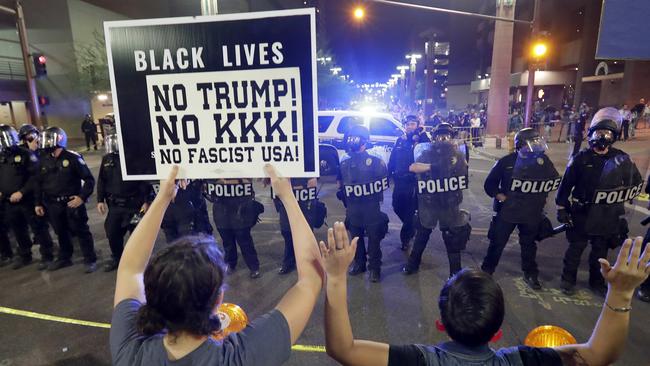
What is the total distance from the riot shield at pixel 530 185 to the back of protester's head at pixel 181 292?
4515 mm

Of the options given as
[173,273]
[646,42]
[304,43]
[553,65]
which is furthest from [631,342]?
[553,65]

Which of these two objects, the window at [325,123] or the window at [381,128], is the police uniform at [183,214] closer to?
the window at [325,123]

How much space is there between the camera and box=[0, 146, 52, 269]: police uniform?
582 cm

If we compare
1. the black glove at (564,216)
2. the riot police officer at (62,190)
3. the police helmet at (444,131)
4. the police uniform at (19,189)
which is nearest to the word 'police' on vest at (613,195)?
the black glove at (564,216)

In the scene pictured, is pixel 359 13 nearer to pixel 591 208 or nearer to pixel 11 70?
pixel 591 208

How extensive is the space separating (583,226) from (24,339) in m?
6.61

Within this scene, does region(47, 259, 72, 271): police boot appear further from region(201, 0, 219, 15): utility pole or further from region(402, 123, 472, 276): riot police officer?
region(402, 123, 472, 276): riot police officer

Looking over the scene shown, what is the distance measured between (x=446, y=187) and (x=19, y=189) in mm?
6363

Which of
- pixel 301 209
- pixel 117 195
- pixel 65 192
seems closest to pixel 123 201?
pixel 117 195

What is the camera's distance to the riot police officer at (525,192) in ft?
15.9

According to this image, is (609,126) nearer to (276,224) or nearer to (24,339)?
(276,224)

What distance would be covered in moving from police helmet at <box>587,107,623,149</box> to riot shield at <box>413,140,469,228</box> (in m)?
1.50

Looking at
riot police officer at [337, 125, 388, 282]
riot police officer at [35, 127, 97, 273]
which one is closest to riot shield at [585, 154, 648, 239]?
riot police officer at [337, 125, 388, 282]

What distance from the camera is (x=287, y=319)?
4.83 ft
